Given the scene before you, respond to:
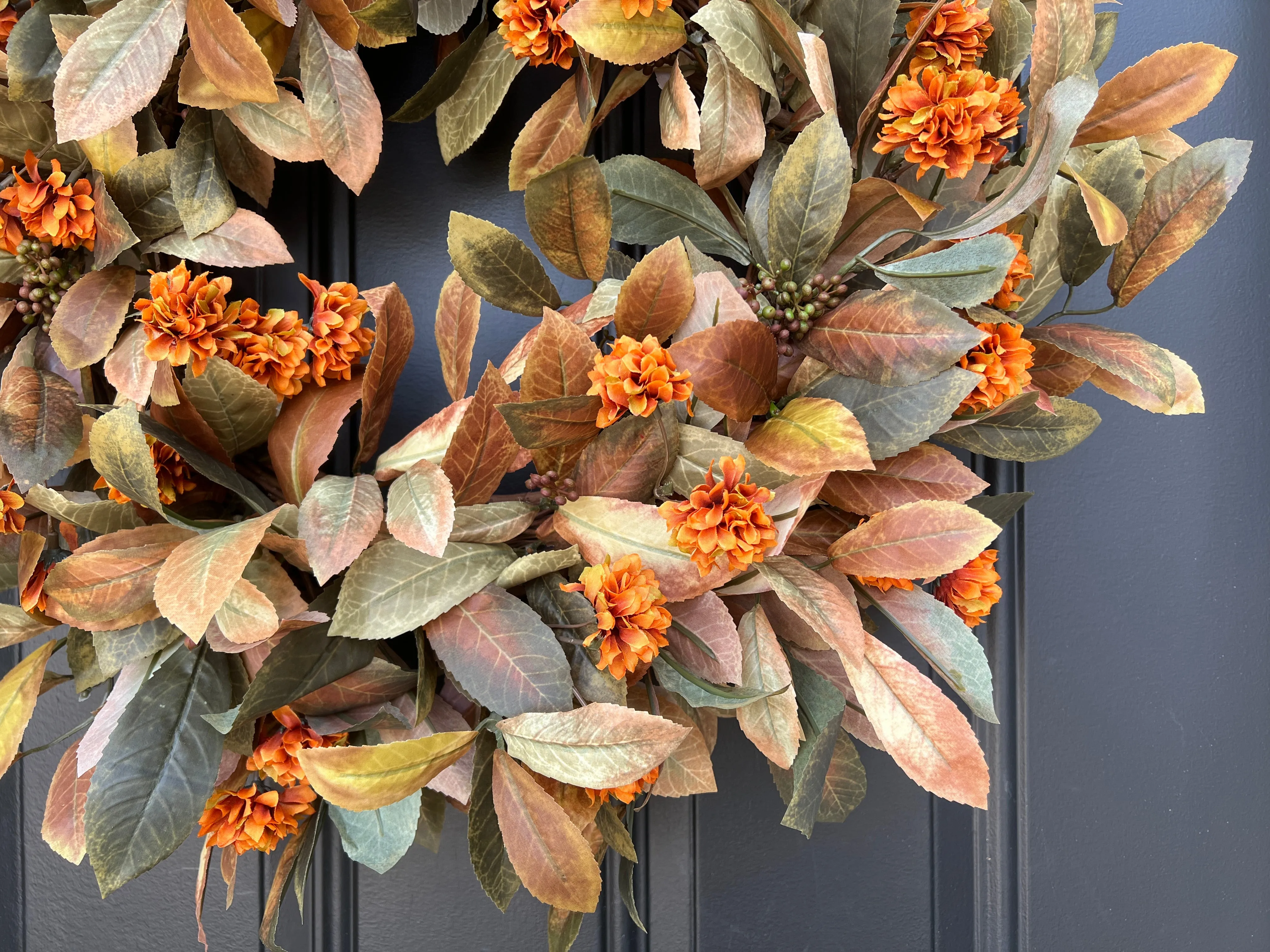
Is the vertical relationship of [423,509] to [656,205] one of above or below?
below

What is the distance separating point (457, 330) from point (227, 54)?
18 centimetres

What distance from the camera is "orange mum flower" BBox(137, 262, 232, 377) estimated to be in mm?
414

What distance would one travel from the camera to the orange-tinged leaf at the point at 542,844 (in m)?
0.43

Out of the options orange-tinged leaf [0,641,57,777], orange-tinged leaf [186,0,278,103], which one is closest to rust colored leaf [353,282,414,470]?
orange-tinged leaf [186,0,278,103]

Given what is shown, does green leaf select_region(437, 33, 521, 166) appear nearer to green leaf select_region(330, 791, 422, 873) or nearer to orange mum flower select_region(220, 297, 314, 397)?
orange mum flower select_region(220, 297, 314, 397)

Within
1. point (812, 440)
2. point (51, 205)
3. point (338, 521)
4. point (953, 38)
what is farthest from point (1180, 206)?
point (51, 205)

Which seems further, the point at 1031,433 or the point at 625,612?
the point at 1031,433

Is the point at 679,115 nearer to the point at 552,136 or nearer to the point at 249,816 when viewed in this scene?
the point at 552,136

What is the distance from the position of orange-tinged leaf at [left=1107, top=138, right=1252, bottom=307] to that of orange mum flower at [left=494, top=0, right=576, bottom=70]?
31cm

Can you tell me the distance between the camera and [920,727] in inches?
17.3

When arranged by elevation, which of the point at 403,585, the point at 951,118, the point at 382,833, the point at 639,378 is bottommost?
the point at 382,833

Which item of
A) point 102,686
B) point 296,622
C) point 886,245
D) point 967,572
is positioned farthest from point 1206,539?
point 102,686

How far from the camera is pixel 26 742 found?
0.62 m

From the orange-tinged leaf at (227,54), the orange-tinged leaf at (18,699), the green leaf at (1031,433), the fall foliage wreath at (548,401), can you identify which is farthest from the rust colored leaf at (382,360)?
the green leaf at (1031,433)
